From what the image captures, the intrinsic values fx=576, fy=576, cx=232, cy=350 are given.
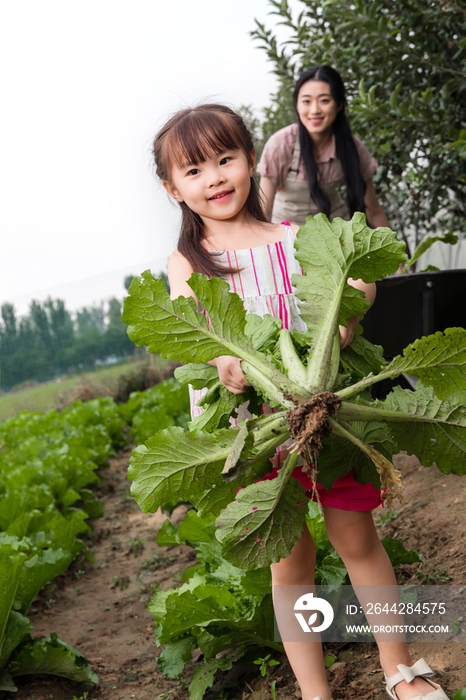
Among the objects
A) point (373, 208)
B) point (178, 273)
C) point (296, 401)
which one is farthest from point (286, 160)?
point (296, 401)

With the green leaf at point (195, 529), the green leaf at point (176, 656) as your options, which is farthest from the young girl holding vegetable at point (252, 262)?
the green leaf at point (195, 529)

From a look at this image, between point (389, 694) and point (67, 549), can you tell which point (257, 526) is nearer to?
point (389, 694)

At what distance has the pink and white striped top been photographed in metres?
1.80

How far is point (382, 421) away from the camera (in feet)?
4.20

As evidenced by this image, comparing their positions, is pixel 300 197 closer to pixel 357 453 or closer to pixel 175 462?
pixel 357 453

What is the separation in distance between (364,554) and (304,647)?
1.05 feet

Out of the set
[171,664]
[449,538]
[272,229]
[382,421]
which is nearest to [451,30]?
[272,229]

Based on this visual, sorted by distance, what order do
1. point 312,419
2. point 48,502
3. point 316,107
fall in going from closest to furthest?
point 312,419 → point 316,107 → point 48,502

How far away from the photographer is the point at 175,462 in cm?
128

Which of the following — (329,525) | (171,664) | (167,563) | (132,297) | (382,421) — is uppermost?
(132,297)

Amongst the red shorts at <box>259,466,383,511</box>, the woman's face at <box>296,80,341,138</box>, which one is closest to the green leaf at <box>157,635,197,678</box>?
the red shorts at <box>259,466,383,511</box>

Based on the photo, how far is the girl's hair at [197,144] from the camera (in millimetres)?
1712

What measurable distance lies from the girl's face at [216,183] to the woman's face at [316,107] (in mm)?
1637

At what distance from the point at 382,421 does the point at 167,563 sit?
2503mm
